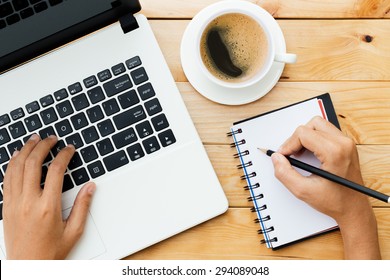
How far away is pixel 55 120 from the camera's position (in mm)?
797

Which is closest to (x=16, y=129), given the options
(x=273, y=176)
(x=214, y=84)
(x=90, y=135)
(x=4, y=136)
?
(x=4, y=136)

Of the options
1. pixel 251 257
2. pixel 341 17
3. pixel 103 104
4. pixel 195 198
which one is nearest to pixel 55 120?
pixel 103 104

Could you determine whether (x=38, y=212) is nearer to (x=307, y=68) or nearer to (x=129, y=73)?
(x=129, y=73)

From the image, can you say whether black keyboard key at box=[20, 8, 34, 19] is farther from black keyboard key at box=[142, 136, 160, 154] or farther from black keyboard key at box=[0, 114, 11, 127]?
black keyboard key at box=[142, 136, 160, 154]

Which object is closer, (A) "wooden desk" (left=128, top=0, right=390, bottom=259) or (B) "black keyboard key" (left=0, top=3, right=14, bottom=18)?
(B) "black keyboard key" (left=0, top=3, right=14, bottom=18)

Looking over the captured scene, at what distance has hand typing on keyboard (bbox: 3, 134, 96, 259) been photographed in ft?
2.57

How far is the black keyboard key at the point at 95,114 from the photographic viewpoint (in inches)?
31.2

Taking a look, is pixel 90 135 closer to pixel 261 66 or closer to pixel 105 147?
pixel 105 147

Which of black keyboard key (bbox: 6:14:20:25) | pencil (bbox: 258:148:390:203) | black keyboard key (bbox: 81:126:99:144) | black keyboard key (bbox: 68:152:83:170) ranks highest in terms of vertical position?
black keyboard key (bbox: 6:14:20:25)

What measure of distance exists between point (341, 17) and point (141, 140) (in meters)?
0.41

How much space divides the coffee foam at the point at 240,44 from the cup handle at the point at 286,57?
0.02m

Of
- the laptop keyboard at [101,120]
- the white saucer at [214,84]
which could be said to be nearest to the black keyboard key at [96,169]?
the laptop keyboard at [101,120]

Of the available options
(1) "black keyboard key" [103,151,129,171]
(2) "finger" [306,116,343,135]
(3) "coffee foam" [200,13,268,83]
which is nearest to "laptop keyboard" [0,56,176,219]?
(1) "black keyboard key" [103,151,129,171]

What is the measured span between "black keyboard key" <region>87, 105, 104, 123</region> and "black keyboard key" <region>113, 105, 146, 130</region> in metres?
0.02
